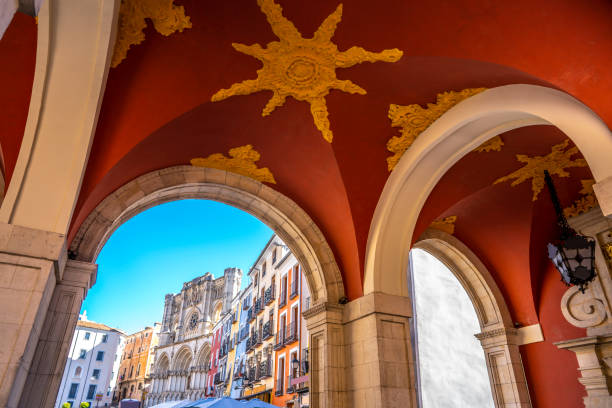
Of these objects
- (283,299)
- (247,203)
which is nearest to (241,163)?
(247,203)

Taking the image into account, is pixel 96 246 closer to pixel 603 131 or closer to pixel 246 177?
pixel 246 177

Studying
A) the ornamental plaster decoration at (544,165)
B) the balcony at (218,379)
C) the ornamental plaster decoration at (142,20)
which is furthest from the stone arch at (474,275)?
the balcony at (218,379)

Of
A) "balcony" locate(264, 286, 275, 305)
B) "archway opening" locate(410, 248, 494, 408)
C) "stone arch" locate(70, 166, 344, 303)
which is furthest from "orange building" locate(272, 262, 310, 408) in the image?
"stone arch" locate(70, 166, 344, 303)

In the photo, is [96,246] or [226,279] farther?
[226,279]

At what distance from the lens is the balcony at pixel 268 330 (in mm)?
17719

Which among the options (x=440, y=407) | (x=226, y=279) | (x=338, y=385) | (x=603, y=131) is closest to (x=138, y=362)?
(x=226, y=279)

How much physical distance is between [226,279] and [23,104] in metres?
33.9

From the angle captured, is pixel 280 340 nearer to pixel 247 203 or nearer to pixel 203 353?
pixel 247 203

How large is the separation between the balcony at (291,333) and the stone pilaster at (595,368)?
9697 millimetres

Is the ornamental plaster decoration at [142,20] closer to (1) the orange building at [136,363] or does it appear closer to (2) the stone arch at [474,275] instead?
(2) the stone arch at [474,275]

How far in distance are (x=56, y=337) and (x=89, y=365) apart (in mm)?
42478

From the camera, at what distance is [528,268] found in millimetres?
7664

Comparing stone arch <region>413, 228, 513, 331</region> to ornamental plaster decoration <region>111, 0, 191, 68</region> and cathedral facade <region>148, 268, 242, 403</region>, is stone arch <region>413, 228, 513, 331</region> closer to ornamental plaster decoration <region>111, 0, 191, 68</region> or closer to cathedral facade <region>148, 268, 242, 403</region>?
ornamental plaster decoration <region>111, 0, 191, 68</region>

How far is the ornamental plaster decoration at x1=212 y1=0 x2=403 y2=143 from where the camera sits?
4.18m
